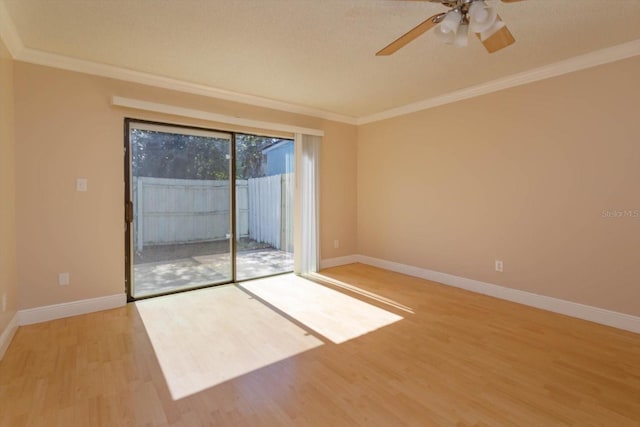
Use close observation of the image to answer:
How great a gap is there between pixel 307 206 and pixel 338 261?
1.13 metres

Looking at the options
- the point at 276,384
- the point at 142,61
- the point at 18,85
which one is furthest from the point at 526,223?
the point at 18,85

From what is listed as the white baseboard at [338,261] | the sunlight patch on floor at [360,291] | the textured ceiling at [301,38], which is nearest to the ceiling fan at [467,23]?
the textured ceiling at [301,38]

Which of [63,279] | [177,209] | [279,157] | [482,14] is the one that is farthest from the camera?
[279,157]

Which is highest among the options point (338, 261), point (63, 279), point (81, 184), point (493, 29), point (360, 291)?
point (493, 29)

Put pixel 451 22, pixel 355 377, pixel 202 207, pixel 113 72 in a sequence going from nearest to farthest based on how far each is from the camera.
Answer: pixel 451 22 → pixel 355 377 → pixel 113 72 → pixel 202 207

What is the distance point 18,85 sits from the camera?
286cm

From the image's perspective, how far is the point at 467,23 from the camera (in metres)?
2.01

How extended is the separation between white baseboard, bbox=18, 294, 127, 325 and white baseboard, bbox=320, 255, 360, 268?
2731 mm

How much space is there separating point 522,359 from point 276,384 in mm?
1794

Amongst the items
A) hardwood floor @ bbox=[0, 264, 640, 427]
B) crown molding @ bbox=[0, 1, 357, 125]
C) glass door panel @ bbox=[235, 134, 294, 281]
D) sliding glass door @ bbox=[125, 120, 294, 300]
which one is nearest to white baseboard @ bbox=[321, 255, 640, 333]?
hardwood floor @ bbox=[0, 264, 640, 427]

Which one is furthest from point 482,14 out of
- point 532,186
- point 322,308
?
point 322,308

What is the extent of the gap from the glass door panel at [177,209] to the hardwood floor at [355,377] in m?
0.75

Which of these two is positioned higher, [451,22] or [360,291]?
[451,22]

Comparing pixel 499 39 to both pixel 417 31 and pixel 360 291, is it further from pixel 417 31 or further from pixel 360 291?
pixel 360 291
